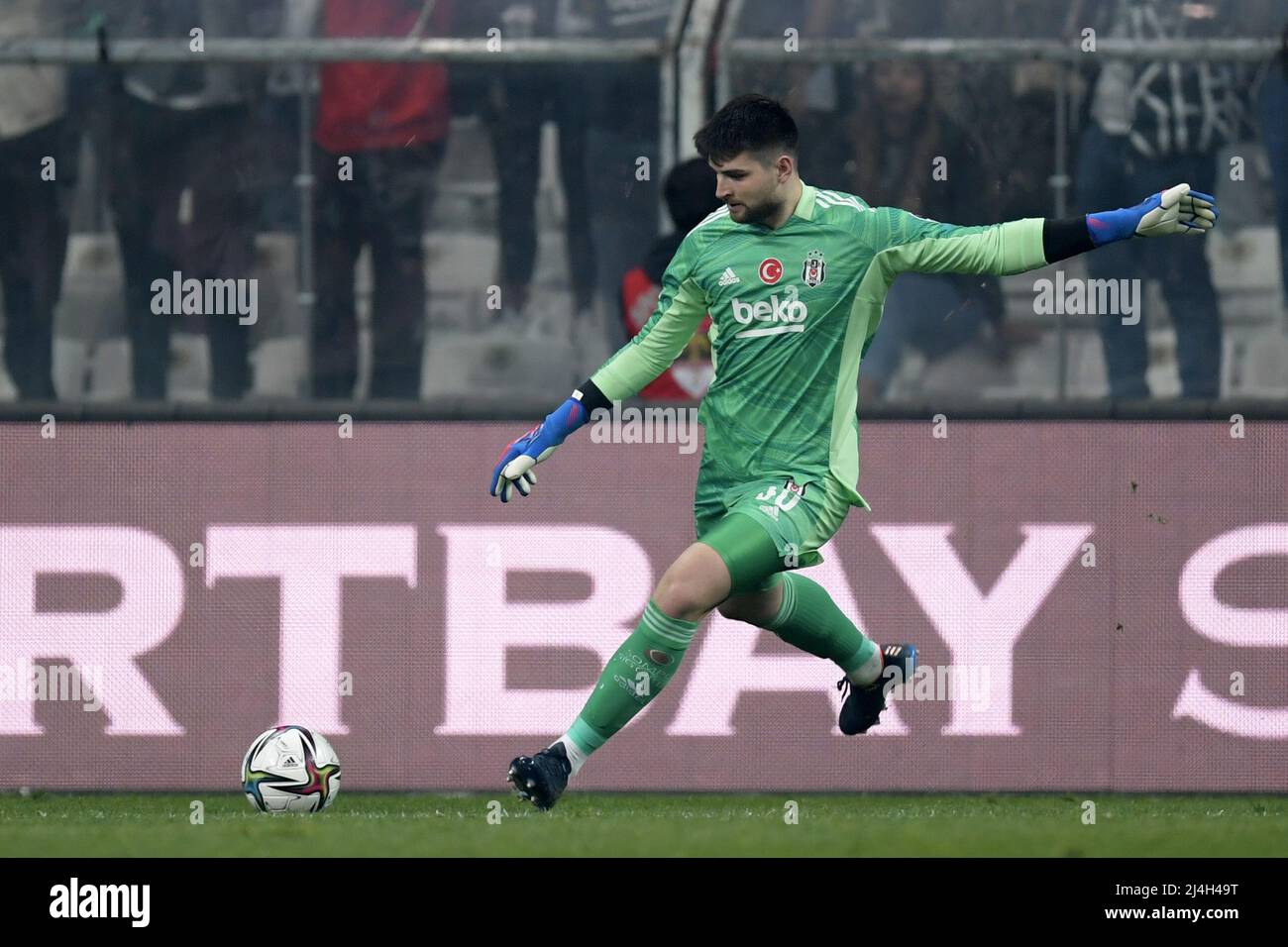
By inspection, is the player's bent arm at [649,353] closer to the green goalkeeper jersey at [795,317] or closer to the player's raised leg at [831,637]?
the green goalkeeper jersey at [795,317]

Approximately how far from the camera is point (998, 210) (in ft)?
28.8

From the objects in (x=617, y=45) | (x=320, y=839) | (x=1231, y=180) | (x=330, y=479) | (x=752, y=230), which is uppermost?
(x=617, y=45)

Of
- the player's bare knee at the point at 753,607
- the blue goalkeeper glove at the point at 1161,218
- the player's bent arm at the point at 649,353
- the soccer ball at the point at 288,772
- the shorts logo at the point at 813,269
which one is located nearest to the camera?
the blue goalkeeper glove at the point at 1161,218

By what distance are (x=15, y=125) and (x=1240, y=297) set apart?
15.4 feet

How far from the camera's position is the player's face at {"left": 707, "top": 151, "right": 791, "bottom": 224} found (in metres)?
6.27

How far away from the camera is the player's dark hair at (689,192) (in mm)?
8727

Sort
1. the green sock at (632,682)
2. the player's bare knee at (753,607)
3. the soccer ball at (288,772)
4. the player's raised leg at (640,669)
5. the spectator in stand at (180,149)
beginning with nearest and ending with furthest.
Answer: the player's raised leg at (640,669) < the green sock at (632,682) < the player's bare knee at (753,607) < the soccer ball at (288,772) < the spectator in stand at (180,149)

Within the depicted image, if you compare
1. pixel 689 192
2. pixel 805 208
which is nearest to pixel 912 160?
pixel 689 192

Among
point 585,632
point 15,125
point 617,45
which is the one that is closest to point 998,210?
point 617,45

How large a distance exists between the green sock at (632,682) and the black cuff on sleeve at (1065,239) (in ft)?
4.59

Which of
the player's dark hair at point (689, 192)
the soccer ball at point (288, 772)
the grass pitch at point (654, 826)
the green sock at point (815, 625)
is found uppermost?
the player's dark hair at point (689, 192)

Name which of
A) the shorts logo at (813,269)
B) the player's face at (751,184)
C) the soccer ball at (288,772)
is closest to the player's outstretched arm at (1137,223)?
the shorts logo at (813,269)

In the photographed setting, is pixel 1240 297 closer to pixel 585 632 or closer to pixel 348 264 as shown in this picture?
pixel 585 632

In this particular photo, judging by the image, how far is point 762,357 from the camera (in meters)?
6.45
